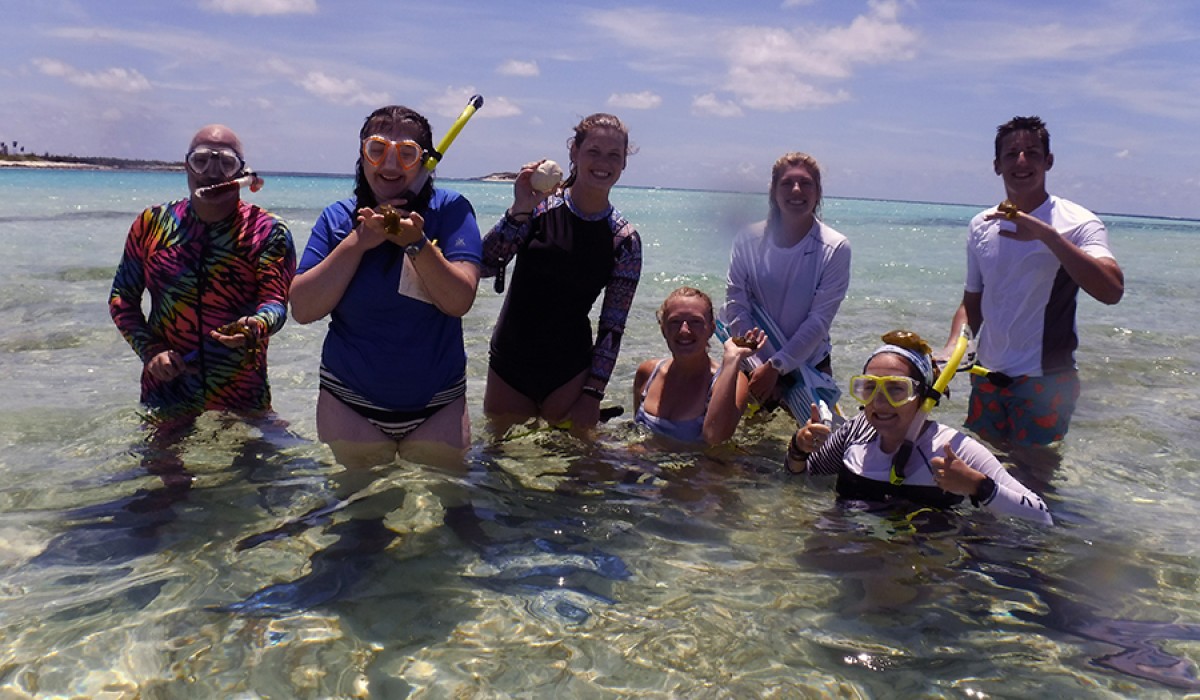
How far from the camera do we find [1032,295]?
201 inches

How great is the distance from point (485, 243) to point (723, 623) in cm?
248

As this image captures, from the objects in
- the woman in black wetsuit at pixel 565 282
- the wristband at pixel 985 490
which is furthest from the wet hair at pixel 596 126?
the wristband at pixel 985 490

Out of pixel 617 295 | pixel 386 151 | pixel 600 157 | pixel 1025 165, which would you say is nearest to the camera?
pixel 386 151

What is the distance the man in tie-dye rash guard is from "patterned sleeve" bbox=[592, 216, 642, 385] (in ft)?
5.77

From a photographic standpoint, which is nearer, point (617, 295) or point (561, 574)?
point (561, 574)

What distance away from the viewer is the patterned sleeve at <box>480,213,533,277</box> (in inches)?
197

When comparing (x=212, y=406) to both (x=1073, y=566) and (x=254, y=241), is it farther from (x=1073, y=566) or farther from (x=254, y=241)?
(x=1073, y=566)

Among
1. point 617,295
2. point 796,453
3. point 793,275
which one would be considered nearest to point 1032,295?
point 793,275

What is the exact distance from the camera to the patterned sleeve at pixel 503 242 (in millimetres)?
4996

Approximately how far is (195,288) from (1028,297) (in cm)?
445

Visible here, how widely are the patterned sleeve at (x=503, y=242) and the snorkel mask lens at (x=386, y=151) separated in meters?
1.31

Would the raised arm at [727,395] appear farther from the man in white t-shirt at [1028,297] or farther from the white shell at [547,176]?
the white shell at [547,176]

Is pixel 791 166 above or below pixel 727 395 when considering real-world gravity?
above

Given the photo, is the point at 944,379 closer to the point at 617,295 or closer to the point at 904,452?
the point at 904,452
